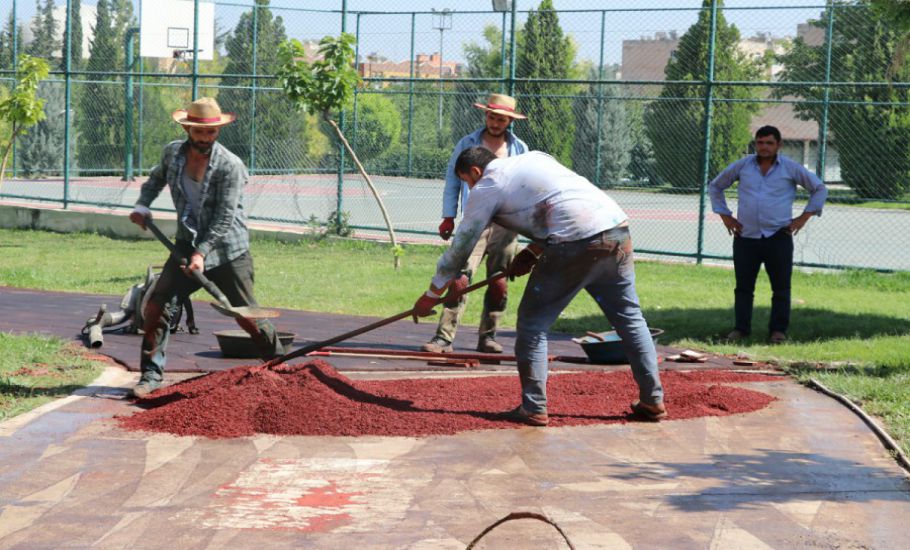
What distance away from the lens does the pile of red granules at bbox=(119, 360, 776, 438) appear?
7.15 meters

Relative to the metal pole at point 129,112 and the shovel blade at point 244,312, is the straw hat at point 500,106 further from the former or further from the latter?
the metal pole at point 129,112

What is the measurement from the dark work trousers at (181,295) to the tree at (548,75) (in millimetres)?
13973

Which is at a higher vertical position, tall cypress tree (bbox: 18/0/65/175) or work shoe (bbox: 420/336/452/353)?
tall cypress tree (bbox: 18/0/65/175)

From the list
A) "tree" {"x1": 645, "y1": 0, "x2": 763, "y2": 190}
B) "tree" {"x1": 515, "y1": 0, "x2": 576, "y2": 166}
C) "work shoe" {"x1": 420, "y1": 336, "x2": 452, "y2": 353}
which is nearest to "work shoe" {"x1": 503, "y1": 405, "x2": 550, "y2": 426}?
"work shoe" {"x1": 420, "y1": 336, "x2": 452, "y2": 353}

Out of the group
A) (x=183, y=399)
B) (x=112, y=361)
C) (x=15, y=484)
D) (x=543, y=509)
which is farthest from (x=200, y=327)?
(x=543, y=509)

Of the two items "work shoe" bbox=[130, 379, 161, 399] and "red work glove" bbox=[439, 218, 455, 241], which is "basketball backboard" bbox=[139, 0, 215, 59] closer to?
"red work glove" bbox=[439, 218, 455, 241]

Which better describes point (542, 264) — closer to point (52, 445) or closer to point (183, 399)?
point (183, 399)

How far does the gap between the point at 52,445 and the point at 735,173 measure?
671 cm

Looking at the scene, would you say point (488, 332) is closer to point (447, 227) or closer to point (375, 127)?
point (447, 227)

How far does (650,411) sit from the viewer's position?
24.8ft

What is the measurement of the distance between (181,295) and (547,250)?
2417mm

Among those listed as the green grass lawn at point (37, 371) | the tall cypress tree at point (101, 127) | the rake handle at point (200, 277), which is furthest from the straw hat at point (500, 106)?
the tall cypress tree at point (101, 127)

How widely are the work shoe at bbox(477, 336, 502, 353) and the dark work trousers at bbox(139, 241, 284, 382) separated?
207 centimetres

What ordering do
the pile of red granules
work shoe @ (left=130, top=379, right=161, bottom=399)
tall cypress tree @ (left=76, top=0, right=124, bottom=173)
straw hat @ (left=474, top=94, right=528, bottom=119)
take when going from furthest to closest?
tall cypress tree @ (left=76, top=0, right=124, bottom=173) → straw hat @ (left=474, top=94, right=528, bottom=119) → work shoe @ (left=130, top=379, right=161, bottom=399) → the pile of red granules
